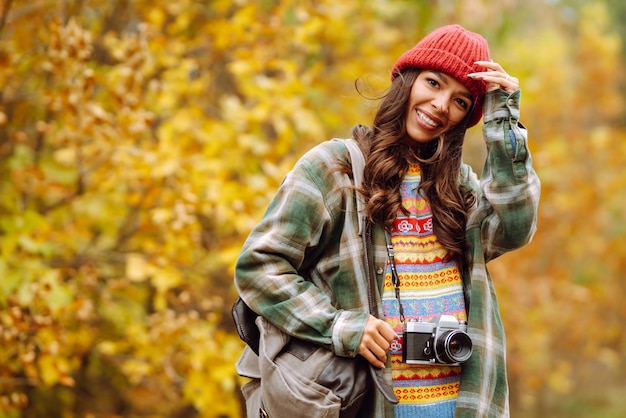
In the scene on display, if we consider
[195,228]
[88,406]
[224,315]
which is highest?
[195,228]

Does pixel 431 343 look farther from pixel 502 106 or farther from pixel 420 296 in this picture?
pixel 502 106

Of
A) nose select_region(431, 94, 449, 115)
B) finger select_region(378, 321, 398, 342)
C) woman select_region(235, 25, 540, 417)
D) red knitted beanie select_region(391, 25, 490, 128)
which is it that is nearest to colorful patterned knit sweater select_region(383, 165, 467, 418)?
woman select_region(235, 25, 540, 417)

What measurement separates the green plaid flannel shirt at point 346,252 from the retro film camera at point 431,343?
0.31 feet

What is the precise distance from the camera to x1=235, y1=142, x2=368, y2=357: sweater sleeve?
1919mm

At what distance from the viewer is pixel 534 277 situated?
9375 mm

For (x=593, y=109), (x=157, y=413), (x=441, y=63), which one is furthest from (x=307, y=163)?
(x=593, y=109)

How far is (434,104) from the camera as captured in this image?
2.15m

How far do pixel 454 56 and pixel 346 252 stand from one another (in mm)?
644

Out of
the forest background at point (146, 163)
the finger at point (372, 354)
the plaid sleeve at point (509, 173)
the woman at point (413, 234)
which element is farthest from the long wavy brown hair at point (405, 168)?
the finger at point (372, 354)

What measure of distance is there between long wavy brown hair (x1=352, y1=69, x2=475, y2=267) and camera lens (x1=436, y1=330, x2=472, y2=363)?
10.5 inches

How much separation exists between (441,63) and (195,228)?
1977 millimetres

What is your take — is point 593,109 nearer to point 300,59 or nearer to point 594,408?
point 594,408

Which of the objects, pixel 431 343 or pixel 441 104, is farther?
pixel 441 104

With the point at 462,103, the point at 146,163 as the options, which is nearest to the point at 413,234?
the point at 462,103
